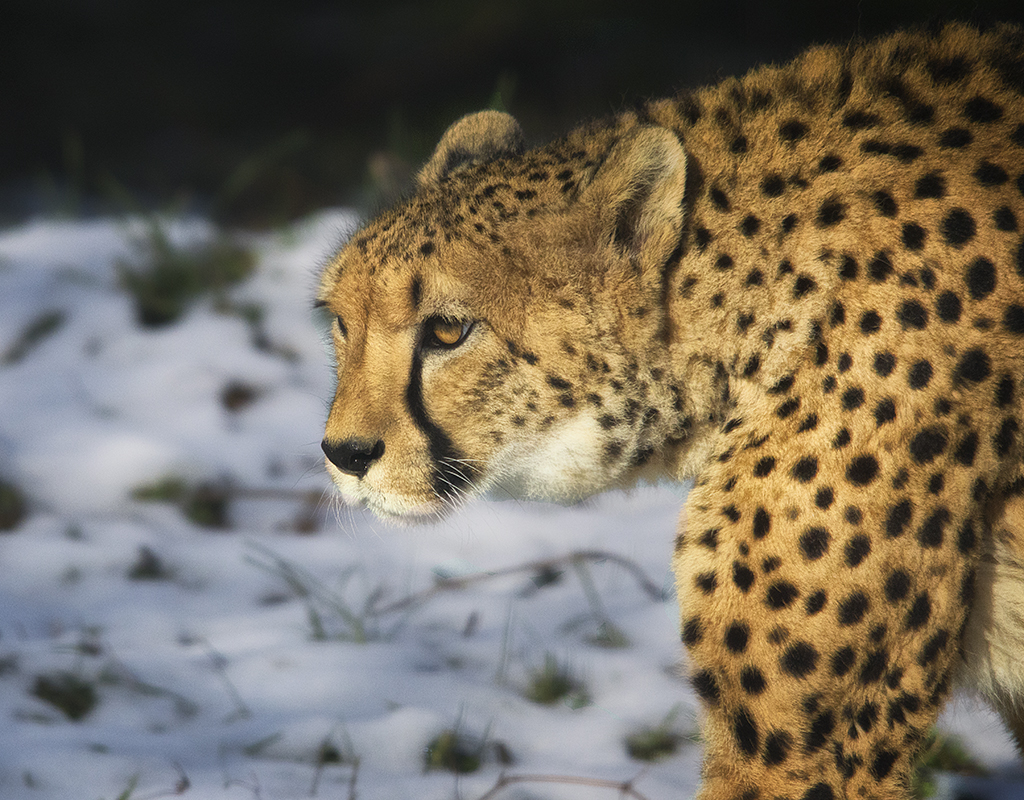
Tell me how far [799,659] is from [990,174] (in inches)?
36.7

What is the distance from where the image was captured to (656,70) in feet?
27.9

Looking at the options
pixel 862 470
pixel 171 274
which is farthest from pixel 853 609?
pixel 171 274

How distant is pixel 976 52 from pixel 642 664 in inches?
66.1

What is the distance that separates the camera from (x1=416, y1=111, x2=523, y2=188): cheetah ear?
266 centimetres

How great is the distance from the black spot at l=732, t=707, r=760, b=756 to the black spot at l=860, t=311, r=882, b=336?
69cm

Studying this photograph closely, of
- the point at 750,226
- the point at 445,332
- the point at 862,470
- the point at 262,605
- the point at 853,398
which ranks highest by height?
the point at 750,226

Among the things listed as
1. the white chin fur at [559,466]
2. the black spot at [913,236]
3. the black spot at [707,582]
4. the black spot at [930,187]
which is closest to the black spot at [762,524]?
the black spot at [707,582]

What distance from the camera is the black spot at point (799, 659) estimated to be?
5.64 feet

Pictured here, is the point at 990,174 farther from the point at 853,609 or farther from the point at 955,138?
the point at 853,609

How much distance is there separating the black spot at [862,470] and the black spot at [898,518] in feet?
0.20

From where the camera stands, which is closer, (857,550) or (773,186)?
(857,550)

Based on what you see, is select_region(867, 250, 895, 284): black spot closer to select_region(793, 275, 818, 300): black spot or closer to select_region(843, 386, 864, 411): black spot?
select_region(793, 275, 818, 300): black spot

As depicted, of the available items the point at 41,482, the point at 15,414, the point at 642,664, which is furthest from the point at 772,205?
the point at 15,414

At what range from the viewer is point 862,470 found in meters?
1.75
